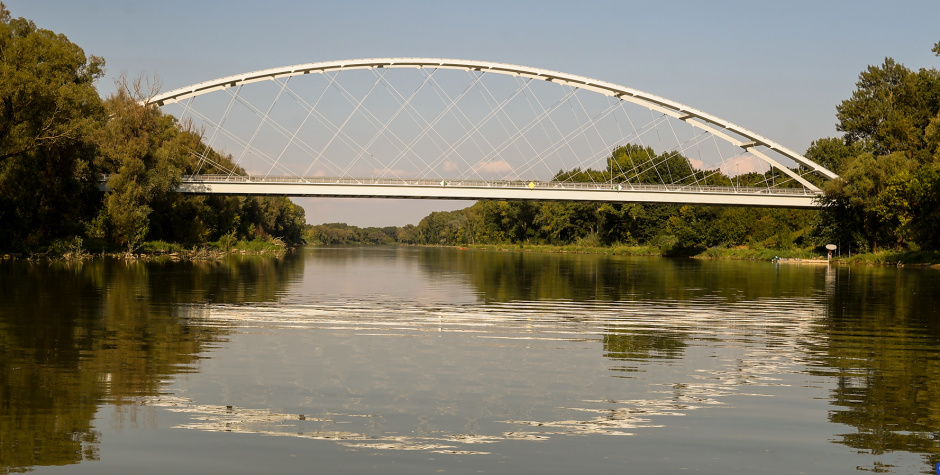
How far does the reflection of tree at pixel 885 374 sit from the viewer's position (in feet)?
26.1

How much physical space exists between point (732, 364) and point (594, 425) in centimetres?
490

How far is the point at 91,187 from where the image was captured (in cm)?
5819

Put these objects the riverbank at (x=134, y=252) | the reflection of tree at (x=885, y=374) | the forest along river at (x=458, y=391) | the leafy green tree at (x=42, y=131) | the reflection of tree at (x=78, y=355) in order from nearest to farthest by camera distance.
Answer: the forest along river at (x=458, y=391)
the reflection of tree at (x=78, y=355)
the reflection of tree at (x=885, y=374)
the leafy green tree at (x=42, y=131)
the riverbank at (x=134, y=252)

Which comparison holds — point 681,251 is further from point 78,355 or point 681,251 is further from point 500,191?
point 78,355

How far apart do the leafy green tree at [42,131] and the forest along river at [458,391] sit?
2891 centimetres

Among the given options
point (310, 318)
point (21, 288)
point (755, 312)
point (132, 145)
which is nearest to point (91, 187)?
point (132, 145)

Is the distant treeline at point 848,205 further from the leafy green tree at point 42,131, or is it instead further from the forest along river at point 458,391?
the leafy green tree at point 42,131

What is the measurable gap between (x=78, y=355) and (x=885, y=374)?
11.6 m

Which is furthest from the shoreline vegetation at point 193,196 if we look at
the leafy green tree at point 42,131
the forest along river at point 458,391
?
the forest along river at point 458,391

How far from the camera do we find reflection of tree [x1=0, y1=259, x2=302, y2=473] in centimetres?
746

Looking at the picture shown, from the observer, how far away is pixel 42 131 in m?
45.1

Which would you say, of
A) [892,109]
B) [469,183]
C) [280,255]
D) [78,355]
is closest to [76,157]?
[280,255]

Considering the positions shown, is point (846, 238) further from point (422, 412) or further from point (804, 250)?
point (422, 412)

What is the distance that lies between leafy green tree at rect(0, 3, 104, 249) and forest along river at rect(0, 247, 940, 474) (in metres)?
28.9
